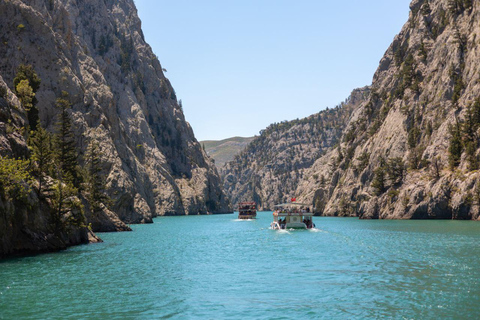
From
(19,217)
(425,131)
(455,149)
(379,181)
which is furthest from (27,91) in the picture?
(425,131)

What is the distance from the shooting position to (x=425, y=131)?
456ft

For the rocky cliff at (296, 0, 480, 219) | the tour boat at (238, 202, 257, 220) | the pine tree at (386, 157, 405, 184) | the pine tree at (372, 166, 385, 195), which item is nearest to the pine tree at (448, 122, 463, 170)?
the rocky cliff at (296, 0, 480, 219)

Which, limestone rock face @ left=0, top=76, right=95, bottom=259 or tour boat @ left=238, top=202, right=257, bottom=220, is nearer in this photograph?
limestone rock face @ left=0, top=76, right=95, bottom=259

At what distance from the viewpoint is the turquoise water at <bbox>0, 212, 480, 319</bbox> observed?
81.7ft

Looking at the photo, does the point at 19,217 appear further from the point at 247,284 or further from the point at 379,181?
the point at 379,181

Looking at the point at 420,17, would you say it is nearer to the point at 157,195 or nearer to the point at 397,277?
the point at 157,195

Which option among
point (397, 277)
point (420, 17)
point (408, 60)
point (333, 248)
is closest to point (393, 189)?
point (408, 60)

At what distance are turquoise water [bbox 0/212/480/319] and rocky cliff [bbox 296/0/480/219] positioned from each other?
6865 cm

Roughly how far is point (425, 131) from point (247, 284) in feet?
400

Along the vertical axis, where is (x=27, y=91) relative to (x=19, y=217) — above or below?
above

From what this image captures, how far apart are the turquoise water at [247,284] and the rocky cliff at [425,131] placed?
2703 inches

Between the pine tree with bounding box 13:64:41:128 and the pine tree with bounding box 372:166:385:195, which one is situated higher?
the pine tree with bounding box 13:64:41:128

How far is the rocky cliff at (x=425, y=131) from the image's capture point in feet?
379

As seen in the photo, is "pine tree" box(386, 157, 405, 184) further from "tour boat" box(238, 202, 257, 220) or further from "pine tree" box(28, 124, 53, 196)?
"pine tree" box(28, 124, 53, 196)
